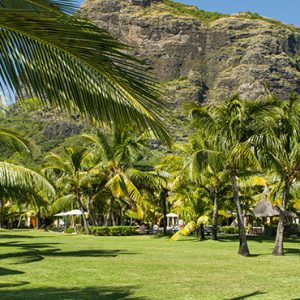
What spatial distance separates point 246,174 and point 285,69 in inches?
4853

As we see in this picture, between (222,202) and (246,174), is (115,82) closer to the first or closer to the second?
(246,174)

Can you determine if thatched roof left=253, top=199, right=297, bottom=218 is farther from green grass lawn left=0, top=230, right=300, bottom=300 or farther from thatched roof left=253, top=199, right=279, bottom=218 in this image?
green grass lawn left=0, top=230, right=300, bottom=300

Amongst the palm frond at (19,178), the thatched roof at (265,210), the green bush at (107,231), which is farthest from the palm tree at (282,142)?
the green bush at (107,231)

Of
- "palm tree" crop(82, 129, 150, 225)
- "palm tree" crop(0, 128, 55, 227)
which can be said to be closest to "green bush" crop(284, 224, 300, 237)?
"palm tree" crop(82, 129, 150, 225)

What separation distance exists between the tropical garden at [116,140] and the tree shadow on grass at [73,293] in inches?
2.8

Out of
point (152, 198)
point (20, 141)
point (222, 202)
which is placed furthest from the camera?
point (152, 198)

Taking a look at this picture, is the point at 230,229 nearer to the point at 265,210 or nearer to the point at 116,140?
the point at 265,210

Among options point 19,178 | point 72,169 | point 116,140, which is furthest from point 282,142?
point 72,169

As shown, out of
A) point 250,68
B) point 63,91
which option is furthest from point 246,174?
point 250,68

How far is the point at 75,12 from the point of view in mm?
4090

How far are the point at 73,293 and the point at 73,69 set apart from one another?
5.77 metres

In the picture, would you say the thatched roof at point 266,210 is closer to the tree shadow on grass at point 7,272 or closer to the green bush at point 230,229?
the green bush at point 230,229

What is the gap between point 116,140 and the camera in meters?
29.6

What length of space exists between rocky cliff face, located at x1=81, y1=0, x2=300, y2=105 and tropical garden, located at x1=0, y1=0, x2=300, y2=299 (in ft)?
310
